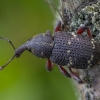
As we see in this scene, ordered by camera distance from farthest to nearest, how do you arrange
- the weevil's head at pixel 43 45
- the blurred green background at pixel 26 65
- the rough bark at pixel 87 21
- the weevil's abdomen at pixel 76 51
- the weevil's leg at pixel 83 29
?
1. the blurred green background at pixel 26 65
2. the weevil's head at pixel 43 45
3. the weevil's abdomen at pixel 76 51
4. the weevil's leg at pixel 83 29
5. the rough bark at pixel 87 21

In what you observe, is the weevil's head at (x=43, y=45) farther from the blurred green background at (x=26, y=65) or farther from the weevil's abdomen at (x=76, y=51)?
the blurred green background at (x=26, y=65)

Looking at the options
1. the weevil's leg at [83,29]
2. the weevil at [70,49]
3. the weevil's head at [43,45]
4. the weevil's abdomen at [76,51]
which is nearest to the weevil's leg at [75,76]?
the weevil at [70,49]

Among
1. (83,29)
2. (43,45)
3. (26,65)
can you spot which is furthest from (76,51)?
(26,65)

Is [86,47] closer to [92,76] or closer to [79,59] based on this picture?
[79,59]

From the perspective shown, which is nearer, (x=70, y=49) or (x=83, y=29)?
(x=83, y=29)

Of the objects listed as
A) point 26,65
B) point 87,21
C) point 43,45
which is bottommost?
point 26,65

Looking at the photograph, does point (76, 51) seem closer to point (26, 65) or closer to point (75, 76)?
point (75, 76)

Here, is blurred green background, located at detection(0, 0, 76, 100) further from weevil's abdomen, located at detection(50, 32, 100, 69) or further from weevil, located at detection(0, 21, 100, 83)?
weevil's abdomen, located at detection(50, 32, 100, 69)
